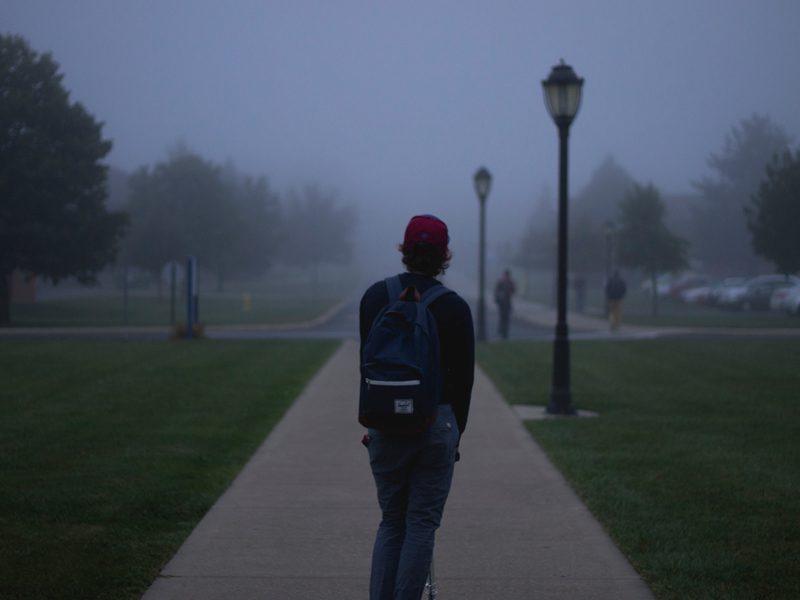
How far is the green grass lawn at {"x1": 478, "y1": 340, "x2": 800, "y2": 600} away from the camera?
5.83 m

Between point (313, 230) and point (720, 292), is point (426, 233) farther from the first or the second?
point (313, 230)

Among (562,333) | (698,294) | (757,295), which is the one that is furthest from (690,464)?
(698,294)

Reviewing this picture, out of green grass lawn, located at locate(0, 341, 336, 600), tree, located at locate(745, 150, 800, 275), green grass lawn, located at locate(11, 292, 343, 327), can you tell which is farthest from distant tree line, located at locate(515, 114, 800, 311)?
green grass lawn, located at locate(0, 341, 336, 600)

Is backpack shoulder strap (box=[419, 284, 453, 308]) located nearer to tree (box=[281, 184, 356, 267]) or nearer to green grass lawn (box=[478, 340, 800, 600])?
green grass lawn (box=[478, 340, 800, 600])

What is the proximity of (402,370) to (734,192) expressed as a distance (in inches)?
3144

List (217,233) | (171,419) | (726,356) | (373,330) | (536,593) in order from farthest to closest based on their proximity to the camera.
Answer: (217,233)
(726,356)
(171,419)
(536,593)
(373,330)

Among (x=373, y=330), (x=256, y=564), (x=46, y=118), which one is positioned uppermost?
(x=46, y=118)

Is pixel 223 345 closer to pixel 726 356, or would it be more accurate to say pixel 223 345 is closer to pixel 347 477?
pixel 726 356

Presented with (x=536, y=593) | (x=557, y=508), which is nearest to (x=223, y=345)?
(x=557, y=508)

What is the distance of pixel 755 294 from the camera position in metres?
46.8

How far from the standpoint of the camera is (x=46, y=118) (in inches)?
1287

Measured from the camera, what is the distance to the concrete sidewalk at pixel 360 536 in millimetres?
5523

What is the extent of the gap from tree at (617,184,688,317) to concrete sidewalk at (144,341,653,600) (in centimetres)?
3669

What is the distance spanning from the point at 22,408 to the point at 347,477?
5.27 metres
